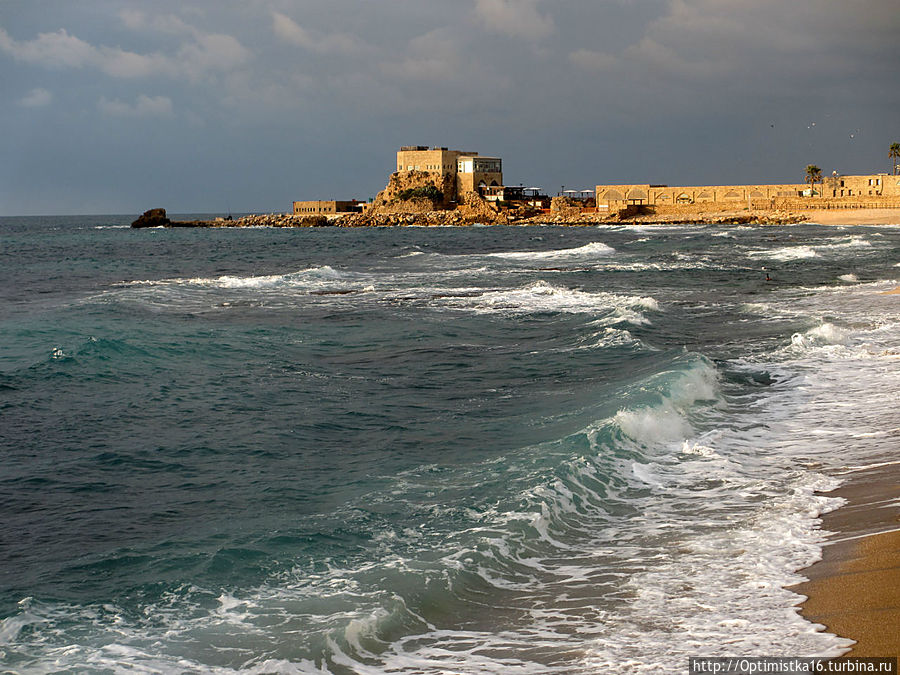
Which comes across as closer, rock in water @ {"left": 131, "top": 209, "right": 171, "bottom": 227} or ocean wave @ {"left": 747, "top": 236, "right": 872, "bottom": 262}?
ocean wave @ {"left": 747, "top": 236, "right": 872, "bottom": 262}

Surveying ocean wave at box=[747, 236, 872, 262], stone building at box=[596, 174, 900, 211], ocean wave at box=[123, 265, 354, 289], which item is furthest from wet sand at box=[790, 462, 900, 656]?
stone building at box=[596, 174, 900, 211]

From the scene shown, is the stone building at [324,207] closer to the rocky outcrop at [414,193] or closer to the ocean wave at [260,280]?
the rocky outcrop at [414,193]

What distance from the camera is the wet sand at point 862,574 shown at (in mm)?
5352

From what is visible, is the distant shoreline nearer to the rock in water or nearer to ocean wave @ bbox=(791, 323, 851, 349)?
the rock in water

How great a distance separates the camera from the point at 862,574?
624 cm

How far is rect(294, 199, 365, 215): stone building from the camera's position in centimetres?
12350

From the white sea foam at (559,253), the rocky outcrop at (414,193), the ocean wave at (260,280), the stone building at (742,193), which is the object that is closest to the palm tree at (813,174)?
the stone building at (742,193)

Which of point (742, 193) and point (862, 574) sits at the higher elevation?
point (742, 193)

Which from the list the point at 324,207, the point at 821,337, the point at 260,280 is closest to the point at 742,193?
the point at 324,207

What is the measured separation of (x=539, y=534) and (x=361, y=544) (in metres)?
1.62

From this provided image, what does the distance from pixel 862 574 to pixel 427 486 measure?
14.4 feet

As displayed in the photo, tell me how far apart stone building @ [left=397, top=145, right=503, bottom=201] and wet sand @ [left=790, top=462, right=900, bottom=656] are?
105503mm

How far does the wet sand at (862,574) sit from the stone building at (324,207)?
117272 mm

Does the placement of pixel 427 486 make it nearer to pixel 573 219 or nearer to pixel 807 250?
pixel 807 250
